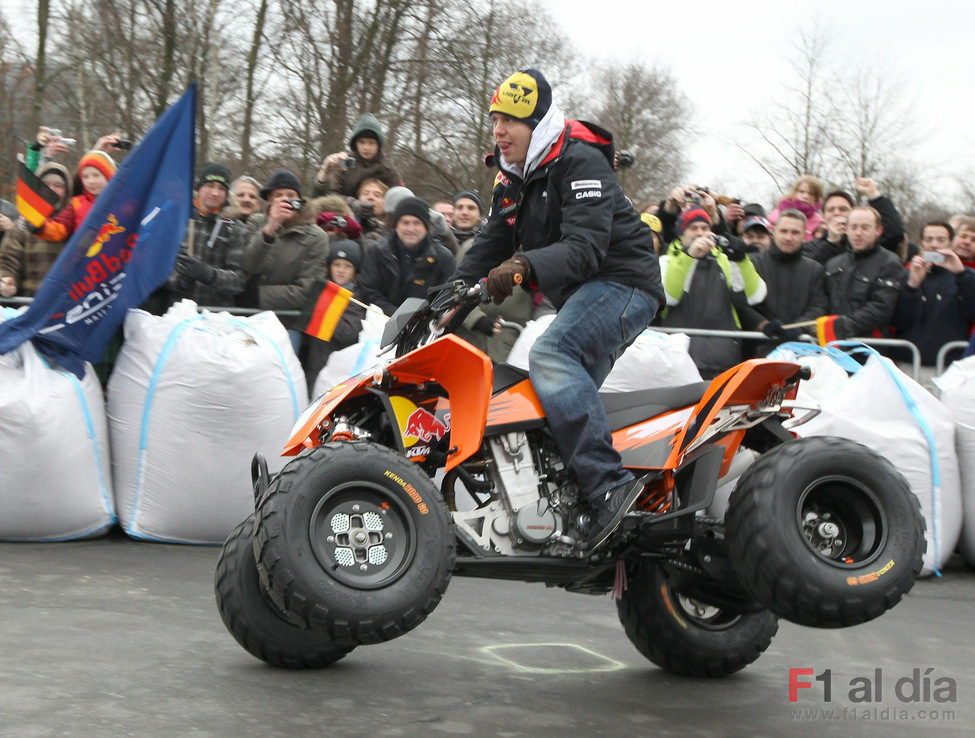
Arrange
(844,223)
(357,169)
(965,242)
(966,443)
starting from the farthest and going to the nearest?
(357,169) → (844,223) → (965,242) → (966,443)

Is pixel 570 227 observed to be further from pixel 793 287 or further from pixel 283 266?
pixel 793 287

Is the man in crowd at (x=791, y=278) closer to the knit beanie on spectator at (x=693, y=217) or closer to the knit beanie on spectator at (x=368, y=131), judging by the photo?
the knit beanie on spectator at (x=693, y=217)

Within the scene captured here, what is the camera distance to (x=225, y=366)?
24.8 feet

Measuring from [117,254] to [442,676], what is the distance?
393 centimetres

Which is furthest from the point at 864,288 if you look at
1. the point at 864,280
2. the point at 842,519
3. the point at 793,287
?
the point at 842,519

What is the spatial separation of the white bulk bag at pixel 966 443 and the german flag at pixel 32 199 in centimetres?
592

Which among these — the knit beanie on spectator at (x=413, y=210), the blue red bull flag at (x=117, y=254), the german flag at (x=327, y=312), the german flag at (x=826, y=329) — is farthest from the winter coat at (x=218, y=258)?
the german flag at (x=826, y=329)

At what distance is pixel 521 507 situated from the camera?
4.71 metres

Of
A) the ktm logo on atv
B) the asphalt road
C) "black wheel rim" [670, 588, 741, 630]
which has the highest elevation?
the ktm logo on atv

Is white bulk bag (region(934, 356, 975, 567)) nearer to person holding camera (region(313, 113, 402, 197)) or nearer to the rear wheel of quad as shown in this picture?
the rear wheel of quad

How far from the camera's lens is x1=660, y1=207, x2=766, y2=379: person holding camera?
8680 mm

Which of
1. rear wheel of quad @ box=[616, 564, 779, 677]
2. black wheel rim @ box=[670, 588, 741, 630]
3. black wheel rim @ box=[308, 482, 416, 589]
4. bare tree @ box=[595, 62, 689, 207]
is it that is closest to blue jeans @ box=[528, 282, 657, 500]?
black wheel rim @ box=[308, 482, 416, 589]

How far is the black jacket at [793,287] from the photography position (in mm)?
9094

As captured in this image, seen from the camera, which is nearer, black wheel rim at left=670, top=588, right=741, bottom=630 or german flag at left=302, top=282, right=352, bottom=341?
black wheel rim at left=670, top=588, right=741, bottom=630
